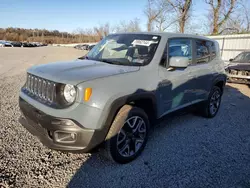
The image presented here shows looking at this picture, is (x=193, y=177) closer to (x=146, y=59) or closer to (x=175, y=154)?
(x=175, y=154)

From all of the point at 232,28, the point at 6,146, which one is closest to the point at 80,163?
the point at 6,146

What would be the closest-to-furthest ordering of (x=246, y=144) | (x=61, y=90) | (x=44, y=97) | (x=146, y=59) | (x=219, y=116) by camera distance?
(x=61, y=90) → (x=44, y=97) → (x=146, y=59) → (x=246, y=144) → (x=219, y=116)

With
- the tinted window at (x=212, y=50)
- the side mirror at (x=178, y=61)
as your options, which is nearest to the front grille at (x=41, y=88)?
the side mirror at (x=178, y=61)

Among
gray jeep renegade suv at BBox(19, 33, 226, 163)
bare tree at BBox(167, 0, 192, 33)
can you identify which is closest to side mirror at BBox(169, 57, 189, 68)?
gray jeep renegade suv at BBox(19, 33, 226, 163)

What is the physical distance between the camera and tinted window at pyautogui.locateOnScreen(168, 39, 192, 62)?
3.20 m

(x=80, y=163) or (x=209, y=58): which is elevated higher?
(x=209, y=58)

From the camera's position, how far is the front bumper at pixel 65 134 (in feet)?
6.98

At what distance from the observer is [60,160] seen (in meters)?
2.71

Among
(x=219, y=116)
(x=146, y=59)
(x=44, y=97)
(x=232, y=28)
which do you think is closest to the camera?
(x=44, y=97)

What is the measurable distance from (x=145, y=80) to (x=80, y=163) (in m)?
1.50

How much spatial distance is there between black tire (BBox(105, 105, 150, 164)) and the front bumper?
0.17 meters

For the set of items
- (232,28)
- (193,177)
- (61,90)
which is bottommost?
(193,177)

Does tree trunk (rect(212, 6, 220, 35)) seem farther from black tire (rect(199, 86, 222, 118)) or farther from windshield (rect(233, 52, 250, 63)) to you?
black tire (rect(199, 86, 222, 118))

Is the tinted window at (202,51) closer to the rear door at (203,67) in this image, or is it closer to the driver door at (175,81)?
the rear door at (203,67)
